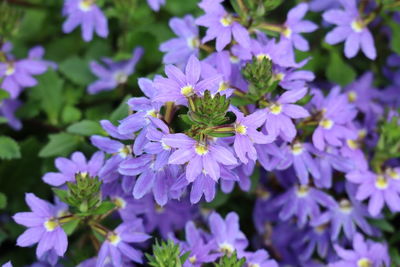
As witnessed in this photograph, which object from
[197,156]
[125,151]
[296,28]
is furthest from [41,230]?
[296,28]

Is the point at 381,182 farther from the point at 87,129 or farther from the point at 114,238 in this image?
the point at 87,129

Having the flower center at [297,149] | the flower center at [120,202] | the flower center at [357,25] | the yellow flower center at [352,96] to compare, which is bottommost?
the yellow flower center at [352,96]

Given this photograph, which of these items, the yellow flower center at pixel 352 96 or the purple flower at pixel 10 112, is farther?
the yellow flower center at pixel 352 96

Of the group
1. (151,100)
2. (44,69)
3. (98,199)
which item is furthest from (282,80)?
(44,69)

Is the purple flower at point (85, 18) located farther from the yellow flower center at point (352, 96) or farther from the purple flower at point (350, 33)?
the yellow flower center at point (352, 96)

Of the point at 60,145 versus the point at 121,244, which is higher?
the point at 60,145

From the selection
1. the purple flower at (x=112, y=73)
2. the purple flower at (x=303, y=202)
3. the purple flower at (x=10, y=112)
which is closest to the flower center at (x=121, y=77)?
the purple flower at (x=112, y=73)

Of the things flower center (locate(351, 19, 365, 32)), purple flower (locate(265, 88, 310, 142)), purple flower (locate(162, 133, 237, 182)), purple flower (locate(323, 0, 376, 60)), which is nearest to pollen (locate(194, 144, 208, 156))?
purple flower (locate(162, 133, 237, 182))

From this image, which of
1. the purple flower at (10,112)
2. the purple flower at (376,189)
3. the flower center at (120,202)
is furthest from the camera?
the purple flower at (10,112)
